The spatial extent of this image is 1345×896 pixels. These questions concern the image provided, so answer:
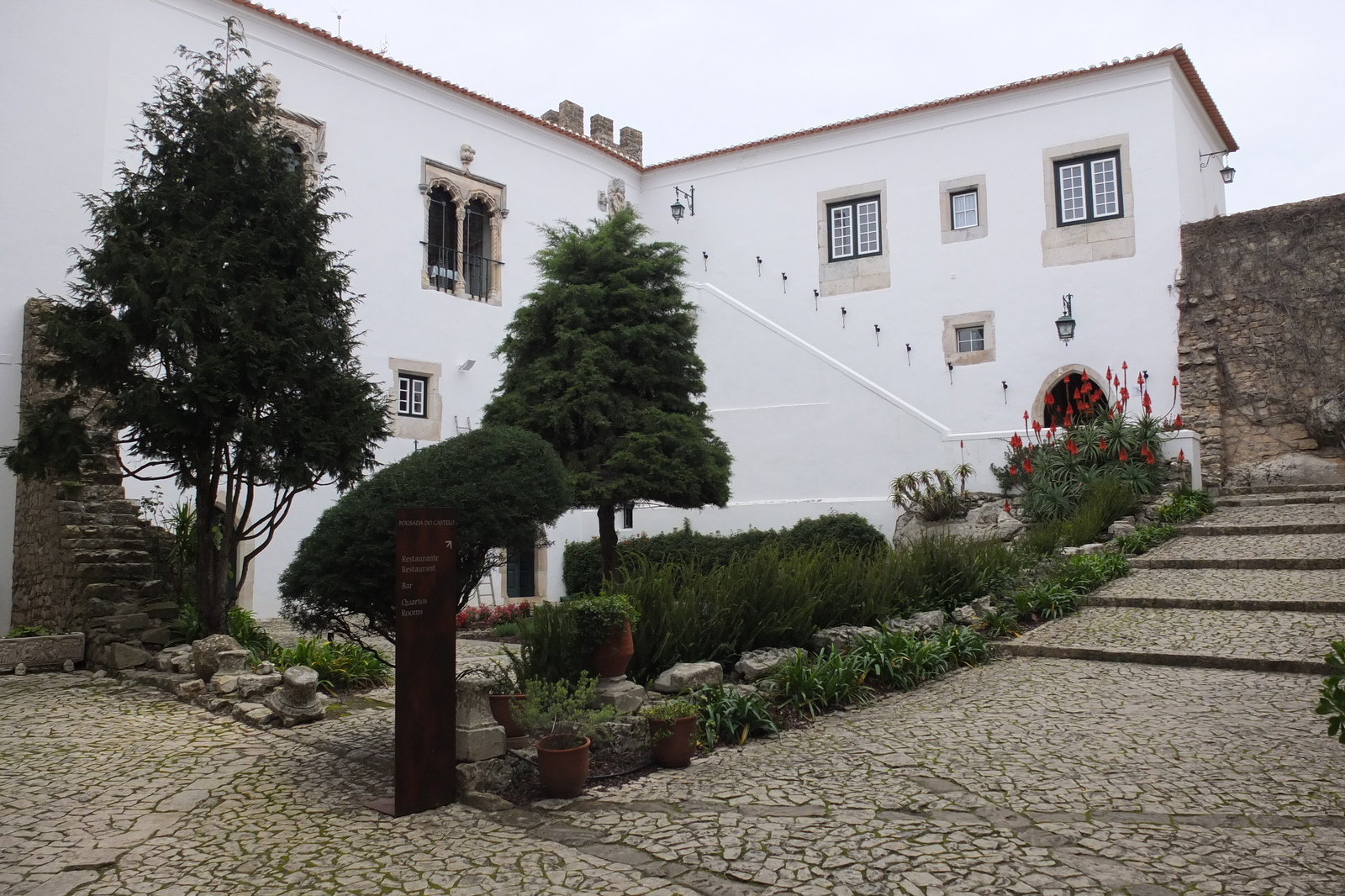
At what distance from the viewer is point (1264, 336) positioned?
48.5 ft

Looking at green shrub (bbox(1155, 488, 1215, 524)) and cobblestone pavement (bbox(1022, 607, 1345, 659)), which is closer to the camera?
cobblestone pavement (bbox(1022, 607, 1345, 659))

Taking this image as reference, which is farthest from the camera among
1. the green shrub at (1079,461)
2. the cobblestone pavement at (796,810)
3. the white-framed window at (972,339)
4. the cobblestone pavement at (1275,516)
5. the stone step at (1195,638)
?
the white-framed window at (972,339)

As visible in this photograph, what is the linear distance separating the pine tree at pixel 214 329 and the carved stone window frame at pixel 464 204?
7574 millimetres

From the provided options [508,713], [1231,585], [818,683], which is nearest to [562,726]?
[508,713]

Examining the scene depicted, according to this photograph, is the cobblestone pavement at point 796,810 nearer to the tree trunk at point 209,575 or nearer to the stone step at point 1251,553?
the tree trunk at point 209,575

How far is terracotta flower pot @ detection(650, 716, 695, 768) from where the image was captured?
5223 mm

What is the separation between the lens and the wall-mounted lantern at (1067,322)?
1558 centimetres

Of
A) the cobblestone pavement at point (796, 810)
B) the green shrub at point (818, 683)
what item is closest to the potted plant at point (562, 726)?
the cobblestone pavement at point (796, 810)

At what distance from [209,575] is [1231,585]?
30.7 feet

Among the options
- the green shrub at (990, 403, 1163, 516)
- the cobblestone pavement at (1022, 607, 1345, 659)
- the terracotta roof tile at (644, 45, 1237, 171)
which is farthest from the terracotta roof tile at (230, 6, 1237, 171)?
the cobblestone pavement at (1022, 607, 1345, 659)

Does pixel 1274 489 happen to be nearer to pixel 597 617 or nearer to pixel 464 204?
pixel 597 617

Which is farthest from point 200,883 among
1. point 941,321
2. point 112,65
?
point 941,321

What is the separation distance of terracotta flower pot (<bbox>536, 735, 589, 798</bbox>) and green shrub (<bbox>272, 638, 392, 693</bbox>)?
A: 3.29 meters

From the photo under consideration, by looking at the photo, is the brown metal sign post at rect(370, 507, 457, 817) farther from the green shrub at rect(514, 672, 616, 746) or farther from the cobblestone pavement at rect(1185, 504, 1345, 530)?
the cobblestone pavement at rect(1185, 504, 1345, 530)
